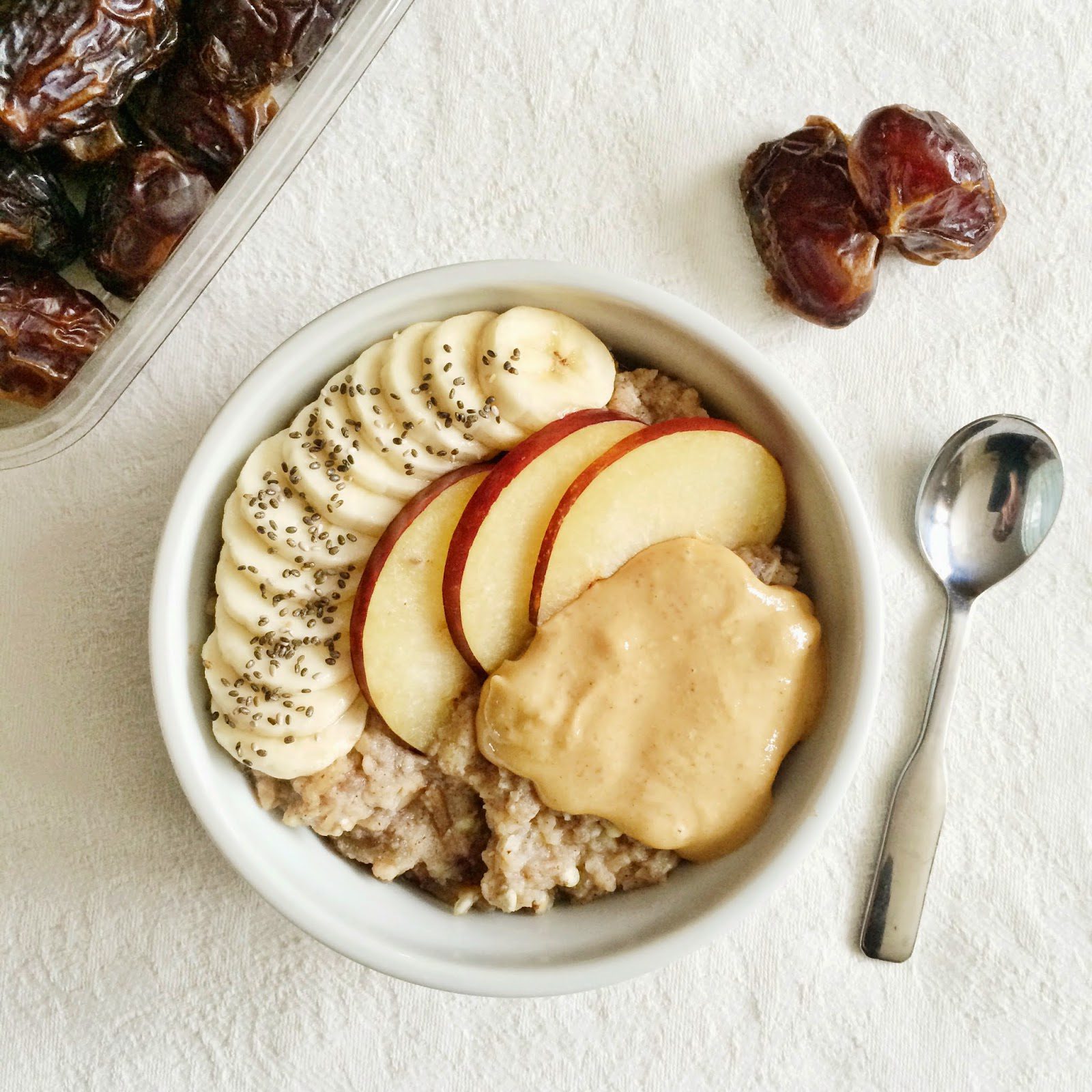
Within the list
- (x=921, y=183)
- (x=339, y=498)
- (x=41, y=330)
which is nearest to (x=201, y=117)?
(x=41, y=330)

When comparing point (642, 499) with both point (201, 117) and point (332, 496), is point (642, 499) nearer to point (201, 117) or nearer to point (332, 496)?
point (332, 496)

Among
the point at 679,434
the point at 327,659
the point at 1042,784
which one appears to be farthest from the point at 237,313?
the point at 1042,784

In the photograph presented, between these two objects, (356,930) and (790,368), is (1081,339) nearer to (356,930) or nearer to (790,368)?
(790,368)

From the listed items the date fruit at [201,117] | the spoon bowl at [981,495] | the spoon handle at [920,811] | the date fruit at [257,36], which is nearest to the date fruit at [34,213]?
the date fruit at [201,117]

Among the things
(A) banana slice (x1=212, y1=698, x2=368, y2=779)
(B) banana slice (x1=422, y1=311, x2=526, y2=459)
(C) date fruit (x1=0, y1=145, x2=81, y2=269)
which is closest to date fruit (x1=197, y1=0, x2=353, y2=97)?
(C) date fruit (x1=0, y1=145, x2=81, y2=269)

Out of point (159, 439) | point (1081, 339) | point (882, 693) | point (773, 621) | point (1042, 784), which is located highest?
point (159, 439)

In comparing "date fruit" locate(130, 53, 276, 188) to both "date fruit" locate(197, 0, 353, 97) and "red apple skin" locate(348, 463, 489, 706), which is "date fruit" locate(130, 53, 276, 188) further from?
"red apple skin" locate(348, 463, 489, 706)
